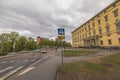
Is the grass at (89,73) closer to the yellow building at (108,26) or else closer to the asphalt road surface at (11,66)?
the asphalt road surface at (11,66)

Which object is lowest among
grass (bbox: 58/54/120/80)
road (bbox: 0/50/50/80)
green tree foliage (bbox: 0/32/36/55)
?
road (bbox: 0/50/50/80)

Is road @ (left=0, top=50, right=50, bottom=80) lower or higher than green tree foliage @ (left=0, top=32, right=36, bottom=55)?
lower

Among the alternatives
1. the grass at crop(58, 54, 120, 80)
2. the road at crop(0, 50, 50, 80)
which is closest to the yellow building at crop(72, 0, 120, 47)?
the grass at crop(58, 54, 120, 80)

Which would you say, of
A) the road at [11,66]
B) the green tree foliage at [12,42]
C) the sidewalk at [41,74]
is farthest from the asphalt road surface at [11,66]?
the green tree foliage at [12,42]

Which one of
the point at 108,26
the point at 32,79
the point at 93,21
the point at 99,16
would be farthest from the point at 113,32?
the point at 32,79

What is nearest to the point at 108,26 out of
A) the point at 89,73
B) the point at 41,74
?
the point at 89,73

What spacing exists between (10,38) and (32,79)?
71330 mm

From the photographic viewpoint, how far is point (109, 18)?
3472 centimetres

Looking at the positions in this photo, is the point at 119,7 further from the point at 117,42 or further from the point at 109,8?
the point at 117,42

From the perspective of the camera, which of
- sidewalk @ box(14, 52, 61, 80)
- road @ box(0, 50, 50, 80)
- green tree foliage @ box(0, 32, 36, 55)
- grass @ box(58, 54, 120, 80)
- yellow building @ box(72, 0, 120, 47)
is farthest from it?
green tree foliage @ box(0, 32, 36, 55)

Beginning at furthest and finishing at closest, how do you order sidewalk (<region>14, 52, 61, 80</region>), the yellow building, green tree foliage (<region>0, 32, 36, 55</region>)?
green tree foliage (<region>0, 32, 36, 55</region>), the yellow building, sidewalk (<region>14, 52, 61, 80</region>)

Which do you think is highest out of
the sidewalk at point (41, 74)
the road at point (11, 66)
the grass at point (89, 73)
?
the grass at point (89, 73)

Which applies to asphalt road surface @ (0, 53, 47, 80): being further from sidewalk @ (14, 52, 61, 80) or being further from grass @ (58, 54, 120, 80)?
grass @ (58, 54, 120, 80)

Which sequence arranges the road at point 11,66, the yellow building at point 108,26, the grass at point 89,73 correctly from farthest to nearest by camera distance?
the yellow building at point 108,26, the road at point 11,66, the grass at point 89,73
